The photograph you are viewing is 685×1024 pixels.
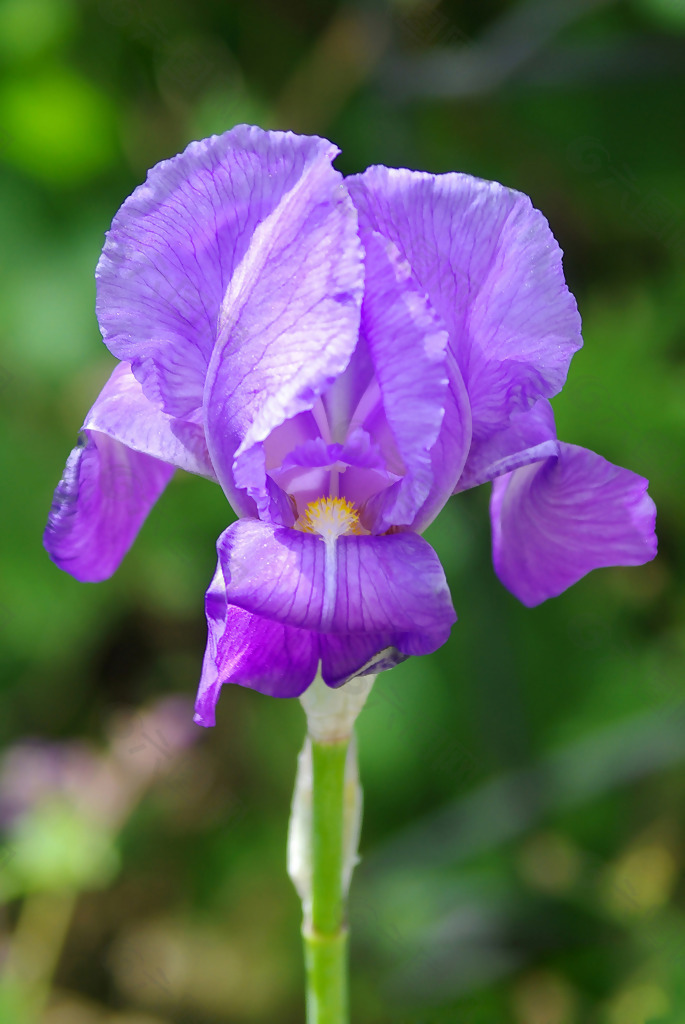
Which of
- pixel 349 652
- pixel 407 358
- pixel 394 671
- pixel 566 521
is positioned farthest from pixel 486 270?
pixel 394 671

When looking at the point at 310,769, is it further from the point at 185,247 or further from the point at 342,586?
the point at 185,247

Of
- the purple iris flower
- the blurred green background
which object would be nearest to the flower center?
the purple iris flower

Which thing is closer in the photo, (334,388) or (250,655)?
(250,655)

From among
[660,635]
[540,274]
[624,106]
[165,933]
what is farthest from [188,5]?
[165,933]

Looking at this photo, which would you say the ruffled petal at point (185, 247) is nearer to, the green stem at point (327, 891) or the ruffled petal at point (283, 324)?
the ruffled petal at point (283, 324)

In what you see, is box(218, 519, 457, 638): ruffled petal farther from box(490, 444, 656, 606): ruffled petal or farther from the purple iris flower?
box(490, 444, 656, 606): ruffled petal

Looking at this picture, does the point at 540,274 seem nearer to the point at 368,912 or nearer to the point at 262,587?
the point at 262,587
